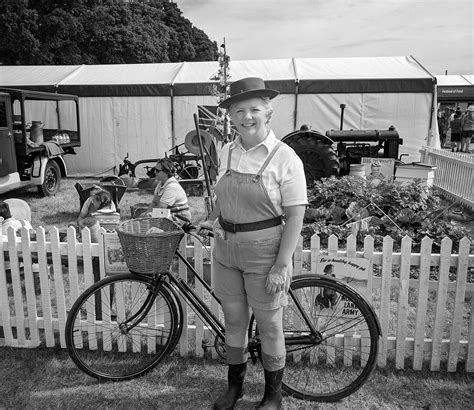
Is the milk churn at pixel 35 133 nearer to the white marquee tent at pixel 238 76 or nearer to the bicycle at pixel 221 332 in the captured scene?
the white marquee tent at pixel 238 76

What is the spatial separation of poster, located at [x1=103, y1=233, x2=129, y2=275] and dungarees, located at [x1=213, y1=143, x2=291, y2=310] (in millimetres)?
955

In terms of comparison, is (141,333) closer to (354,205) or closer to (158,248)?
(158,248)

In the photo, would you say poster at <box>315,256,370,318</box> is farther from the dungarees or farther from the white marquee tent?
the white marquee tent

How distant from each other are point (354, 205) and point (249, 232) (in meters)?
3.95

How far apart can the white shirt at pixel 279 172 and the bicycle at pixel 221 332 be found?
2.14 feet

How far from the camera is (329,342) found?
291 centimetres

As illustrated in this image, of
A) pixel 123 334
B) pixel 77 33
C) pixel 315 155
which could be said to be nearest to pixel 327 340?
pixel 123 334

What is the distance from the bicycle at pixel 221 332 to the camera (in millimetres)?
2545

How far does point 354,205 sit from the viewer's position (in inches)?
227

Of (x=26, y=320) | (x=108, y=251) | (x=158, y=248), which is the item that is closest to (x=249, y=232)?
(x=158, y=248)

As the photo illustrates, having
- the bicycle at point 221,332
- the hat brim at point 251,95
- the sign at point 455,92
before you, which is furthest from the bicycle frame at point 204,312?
the sign at point 455,92

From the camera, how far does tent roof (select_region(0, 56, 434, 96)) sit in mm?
11539

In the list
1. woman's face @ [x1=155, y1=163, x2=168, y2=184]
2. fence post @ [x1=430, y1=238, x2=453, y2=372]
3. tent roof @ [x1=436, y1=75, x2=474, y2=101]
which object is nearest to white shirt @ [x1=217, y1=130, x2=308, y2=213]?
fence post @ [x1=430, y1=238, x2=453, y2=372]

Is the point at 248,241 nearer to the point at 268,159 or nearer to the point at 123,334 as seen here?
the point at 268,159
